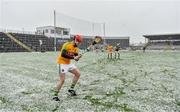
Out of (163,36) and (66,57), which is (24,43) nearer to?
(163,36)

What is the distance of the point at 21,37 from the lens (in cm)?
5997

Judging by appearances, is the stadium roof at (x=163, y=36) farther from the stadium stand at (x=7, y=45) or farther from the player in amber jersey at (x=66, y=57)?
the player in amber jersey at (x=66, y=57)

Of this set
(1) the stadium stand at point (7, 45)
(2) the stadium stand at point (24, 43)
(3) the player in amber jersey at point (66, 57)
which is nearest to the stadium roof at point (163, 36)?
(2) the stadium stand at point (24, 43)

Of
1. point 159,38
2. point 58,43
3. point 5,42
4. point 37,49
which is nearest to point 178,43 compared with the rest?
point 159,38

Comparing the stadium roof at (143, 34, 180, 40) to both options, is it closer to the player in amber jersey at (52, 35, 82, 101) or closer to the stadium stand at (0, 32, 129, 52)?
the stadium stand at (0, 32, 129, 52)

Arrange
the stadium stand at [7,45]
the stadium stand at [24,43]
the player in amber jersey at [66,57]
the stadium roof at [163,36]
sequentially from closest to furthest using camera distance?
the player in amber jersey at [66,57]
the stadium stand at [7,45]
the stadium stand at [24,43]
the stadium roof at [163,36]

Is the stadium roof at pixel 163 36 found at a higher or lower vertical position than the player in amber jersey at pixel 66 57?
higher

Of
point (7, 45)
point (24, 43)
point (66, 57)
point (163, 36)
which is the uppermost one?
point (163, 36)

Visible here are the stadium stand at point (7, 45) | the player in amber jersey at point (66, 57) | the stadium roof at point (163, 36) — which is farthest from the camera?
the stadium roof at point (163, 36)

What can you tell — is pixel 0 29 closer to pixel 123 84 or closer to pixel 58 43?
pixel 58 43

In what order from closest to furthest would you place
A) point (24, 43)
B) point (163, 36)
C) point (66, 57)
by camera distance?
point (66, 57), point (24, 43), point (163, 36)

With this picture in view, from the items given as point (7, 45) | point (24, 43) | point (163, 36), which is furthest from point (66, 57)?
point (163, 36)

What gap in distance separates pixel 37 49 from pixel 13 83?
50.6m

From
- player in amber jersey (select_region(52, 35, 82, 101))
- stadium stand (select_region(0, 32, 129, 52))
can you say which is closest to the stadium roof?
stadium stand (select_region(0, 32, 129, 52))
